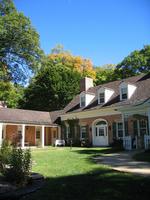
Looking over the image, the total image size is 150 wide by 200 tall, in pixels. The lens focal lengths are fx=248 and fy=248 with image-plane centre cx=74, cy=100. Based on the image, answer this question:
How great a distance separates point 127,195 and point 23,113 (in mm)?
26605

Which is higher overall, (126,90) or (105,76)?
(105,76)

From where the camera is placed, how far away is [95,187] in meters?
7.09

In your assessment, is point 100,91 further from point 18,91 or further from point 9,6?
point 9,6

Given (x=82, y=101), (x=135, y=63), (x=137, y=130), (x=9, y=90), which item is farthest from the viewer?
(x=135, y=63)

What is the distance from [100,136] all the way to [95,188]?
2080cm

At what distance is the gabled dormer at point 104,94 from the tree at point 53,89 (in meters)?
16.8

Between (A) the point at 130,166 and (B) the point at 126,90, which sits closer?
(A) the point at 130,166

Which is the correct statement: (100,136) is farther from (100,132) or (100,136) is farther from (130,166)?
(130,166)

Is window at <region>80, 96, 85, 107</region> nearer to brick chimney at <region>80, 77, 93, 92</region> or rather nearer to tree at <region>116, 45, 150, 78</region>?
brick chimney at <region>80, 77, 93, 92</region>

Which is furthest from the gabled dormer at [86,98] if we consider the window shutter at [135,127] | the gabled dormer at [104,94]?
the window shutter at [135,127]

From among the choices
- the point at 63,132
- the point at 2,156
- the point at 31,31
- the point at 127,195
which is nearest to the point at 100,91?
the point at 63,132

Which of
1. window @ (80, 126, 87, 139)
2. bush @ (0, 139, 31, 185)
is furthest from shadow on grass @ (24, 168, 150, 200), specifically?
window @ (80, 126, 87, 139)

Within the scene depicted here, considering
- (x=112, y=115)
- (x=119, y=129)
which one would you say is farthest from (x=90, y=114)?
(x=119, y=129)

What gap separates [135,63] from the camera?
148 feet
